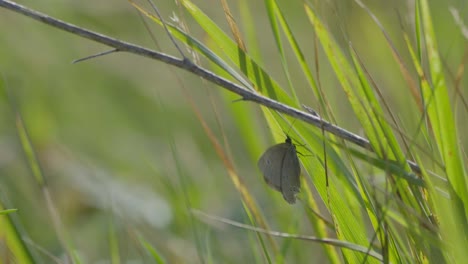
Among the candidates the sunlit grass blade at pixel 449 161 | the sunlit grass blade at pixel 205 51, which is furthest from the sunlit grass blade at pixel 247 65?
the sunlit grass blade at pixel 449 161

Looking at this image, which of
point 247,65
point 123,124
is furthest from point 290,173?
point 123,124

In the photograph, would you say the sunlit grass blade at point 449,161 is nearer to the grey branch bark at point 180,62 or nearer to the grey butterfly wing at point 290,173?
the grey branch bark at point 180,62

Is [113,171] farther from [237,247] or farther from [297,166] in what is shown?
[297,166]

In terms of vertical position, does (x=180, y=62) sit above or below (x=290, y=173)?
above

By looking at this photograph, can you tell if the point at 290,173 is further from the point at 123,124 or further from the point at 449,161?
the point at 123,124

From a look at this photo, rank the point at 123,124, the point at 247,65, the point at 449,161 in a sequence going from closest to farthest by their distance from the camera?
1. the point at 449,161
2. the point at 247,65
3. the point at 123,124

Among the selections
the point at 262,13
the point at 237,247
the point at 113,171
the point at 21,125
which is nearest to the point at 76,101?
the point at 113,171
